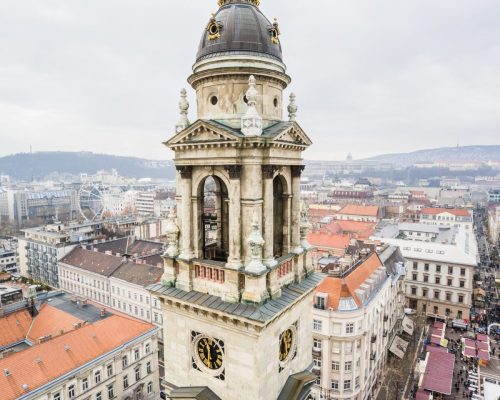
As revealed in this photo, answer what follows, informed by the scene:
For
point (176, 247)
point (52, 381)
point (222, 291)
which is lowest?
point (52, 381)

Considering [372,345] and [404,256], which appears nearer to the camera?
[372,345]

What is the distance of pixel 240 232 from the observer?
14969 mm

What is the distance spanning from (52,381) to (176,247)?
2328 cm

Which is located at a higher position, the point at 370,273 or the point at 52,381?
the point at 370,273

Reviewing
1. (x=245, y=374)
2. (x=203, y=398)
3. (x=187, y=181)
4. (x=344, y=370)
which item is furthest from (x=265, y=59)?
(x=344, y=370)

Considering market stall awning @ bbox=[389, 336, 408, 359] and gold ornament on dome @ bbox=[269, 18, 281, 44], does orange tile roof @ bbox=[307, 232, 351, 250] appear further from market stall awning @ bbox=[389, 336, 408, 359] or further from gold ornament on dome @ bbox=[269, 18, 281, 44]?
gold ornament on dome @ bbox=[269, 18, 281, 44]

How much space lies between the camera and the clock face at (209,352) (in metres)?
15.5

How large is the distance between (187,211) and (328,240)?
72.7 m

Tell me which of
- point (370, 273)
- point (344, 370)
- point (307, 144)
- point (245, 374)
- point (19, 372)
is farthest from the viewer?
point (370, 273)

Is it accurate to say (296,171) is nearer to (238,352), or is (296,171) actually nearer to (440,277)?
(238,352)

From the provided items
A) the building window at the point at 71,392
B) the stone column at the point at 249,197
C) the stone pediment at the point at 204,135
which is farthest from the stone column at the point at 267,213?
the building window at the point at 71,392

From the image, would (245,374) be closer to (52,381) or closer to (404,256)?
(52,381)

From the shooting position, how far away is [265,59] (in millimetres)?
15539

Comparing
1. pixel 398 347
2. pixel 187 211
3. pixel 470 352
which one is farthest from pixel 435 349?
pixel 187 211
